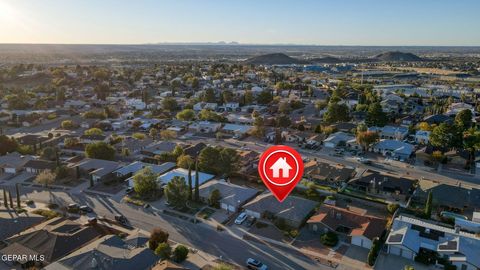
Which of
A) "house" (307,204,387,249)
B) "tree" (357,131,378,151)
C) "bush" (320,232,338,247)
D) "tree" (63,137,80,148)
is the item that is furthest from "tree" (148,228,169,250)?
"tree" (357,131,378,151)

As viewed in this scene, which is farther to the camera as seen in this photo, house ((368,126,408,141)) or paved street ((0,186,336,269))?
house ((368,126,408,141))

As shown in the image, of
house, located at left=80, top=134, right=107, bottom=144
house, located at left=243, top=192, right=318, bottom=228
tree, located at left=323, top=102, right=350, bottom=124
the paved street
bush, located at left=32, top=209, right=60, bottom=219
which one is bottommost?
the paved street

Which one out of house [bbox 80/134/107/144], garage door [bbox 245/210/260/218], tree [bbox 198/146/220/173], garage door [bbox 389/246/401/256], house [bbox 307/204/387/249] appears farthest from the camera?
house [bbox 80/134/107/144]

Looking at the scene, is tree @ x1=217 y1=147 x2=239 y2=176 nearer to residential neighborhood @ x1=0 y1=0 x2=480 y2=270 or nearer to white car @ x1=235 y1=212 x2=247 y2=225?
residential neighborhood @ x1=0 y1=0 x2=480 y2=270

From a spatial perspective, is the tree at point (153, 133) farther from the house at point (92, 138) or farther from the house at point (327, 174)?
the house at point (327, 174)

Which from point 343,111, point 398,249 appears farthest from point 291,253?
point 343,111

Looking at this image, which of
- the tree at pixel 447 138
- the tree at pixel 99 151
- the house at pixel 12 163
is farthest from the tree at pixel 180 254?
the tree at pixel 447 138
